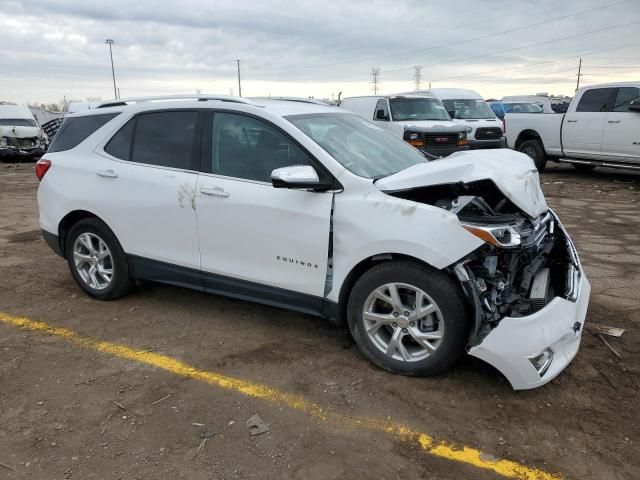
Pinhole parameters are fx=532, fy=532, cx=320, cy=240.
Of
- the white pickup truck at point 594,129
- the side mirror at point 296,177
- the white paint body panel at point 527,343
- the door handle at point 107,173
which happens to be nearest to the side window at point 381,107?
the white pickup truck at point 594,129

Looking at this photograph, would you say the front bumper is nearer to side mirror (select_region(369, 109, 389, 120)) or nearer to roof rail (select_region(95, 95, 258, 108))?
roof rail (select_region(95, 95, 258, 108))

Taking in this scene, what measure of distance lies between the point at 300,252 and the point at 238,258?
570mm

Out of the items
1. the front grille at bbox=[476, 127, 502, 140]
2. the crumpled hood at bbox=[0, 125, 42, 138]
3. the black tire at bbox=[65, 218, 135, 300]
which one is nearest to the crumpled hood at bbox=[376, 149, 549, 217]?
the black tire at bbox=[65, 218, 135, 300]

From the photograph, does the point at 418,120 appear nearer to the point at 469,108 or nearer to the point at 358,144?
the point at 469,108

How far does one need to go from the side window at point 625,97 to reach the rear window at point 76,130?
10635 mm

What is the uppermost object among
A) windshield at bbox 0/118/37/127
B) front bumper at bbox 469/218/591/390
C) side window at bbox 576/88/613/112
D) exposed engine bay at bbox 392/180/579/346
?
side window at bbox 576/88/613/112

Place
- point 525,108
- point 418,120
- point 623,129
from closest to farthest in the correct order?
point 623,129 → point 418,120 → point 525,108

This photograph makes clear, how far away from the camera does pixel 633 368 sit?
3594 millimetres

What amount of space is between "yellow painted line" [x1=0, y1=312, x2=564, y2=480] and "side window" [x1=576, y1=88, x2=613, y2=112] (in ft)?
36.1

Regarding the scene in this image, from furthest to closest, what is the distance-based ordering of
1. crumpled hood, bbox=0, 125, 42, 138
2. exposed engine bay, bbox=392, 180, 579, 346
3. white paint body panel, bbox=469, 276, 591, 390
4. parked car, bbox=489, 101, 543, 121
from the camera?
parked car, bbox=489, 101, 543, 121, crumpled hood, bbox=0, 125, 42, 138, exposed engine bay, bbox=392, 180, 579, 346, white paint body panel, bbox=469, 276, 591, 390

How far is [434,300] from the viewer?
325 centimetres

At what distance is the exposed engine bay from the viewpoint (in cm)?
317

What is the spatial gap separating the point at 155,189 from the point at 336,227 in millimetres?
1666

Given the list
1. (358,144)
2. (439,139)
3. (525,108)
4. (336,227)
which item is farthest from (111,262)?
(525,108)
